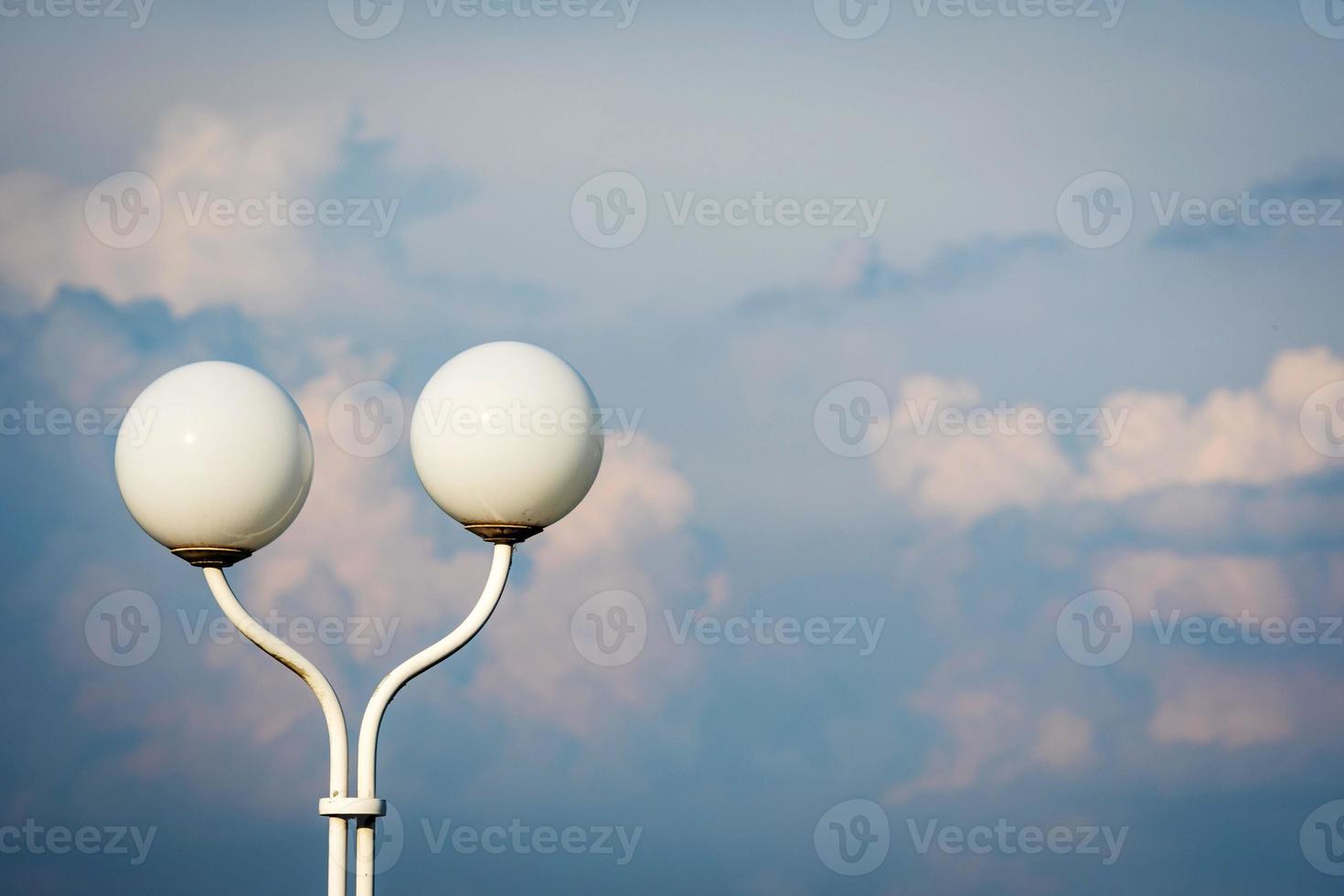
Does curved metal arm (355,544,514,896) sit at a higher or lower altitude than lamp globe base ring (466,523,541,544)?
lower

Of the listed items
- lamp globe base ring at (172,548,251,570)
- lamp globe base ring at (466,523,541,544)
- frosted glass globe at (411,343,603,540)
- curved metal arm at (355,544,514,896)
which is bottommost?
curved metal arm at (355,544,514,896)

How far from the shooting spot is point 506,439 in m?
7.36

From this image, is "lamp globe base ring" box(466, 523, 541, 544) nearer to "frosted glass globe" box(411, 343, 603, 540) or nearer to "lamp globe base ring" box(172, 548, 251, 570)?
"frosted glass globe" box(411, 343, 603, 540)

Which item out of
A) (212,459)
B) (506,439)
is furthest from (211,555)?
(506,439)

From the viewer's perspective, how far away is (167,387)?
744 cm

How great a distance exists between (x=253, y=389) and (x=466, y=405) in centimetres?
80

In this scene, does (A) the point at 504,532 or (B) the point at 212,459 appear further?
(A) the point at 504,532

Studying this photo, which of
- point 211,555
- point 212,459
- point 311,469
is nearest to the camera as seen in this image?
point 212,459

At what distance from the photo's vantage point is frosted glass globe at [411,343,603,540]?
24.2 ft

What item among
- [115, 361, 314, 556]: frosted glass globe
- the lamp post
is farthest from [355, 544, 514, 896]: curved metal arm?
[115, 361, 314, 556]: frosted glass globe

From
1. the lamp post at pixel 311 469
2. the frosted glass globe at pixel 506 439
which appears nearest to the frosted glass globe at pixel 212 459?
the lamp post at pixel 311 469

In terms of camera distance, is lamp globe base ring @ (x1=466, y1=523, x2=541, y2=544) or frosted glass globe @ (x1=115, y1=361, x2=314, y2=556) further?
lamp globe base ring @ (x1=466, y1=523, x2=541, y2=544)

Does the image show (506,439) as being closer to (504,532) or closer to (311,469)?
(504,532)

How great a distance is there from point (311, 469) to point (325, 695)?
0.88 meters
